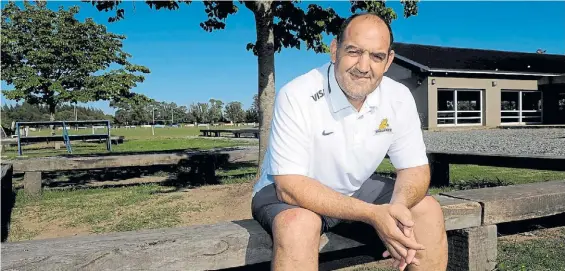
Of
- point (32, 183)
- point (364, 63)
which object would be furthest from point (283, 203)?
point (32, 183)

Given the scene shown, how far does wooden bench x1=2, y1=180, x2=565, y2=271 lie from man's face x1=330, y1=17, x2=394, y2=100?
671 mm

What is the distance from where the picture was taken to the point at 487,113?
25188 mm

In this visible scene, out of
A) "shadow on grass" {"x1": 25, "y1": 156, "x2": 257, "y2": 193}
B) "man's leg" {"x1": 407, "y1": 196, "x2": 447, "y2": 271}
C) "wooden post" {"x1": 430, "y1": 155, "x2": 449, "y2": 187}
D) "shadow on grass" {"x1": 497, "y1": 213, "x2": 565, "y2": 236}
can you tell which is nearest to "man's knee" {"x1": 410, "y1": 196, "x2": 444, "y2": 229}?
"man's leg" {"x1": 407, "y1": 196, "x2": 447, "y2": 271}

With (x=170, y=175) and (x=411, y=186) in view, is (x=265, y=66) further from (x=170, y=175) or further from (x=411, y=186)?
(x=411, y=186)

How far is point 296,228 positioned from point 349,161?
18.5 inches

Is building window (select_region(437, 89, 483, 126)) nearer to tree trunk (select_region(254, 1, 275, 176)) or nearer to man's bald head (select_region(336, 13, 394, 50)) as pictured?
tree trunk (select_region(254, 1, 275, 176))

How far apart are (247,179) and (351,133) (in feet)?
17.0

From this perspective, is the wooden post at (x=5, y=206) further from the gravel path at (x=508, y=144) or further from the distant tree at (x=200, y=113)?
the distant tree at (x=200, y=113)

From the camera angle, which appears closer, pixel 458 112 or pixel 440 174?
pixel 440 174

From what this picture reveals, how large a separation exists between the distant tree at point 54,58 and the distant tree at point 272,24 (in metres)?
18.4

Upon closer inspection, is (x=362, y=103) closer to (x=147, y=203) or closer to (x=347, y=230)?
(x=347, y=230)

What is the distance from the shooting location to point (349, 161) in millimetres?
2008

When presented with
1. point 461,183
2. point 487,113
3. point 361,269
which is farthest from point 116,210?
point 487,113

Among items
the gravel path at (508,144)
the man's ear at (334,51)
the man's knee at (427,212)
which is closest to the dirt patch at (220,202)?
the man's ear at (334,51)
